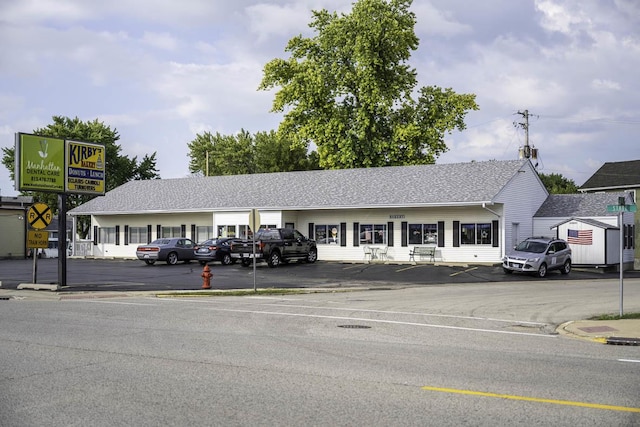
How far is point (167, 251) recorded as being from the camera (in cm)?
3988

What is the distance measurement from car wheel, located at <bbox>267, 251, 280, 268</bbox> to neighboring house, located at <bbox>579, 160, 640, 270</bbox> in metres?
26.1

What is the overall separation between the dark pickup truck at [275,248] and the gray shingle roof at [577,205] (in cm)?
1425

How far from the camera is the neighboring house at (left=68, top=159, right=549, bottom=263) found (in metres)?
37.6

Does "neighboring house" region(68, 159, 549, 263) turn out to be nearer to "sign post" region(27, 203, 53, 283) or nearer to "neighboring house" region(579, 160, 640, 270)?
"neighboring house" region(579, 160, 640, 270)

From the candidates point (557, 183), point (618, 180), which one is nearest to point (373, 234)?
point (618, 180)

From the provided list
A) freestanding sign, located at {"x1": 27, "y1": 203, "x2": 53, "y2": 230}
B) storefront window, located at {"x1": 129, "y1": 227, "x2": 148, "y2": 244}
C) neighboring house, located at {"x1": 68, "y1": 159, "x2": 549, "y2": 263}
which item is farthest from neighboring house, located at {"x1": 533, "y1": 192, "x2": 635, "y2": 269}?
storefront window, located at {"x1": 129, "y1": 227, "x2": 148, "y2": 244}

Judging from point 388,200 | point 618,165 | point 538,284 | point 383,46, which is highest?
point 383,46

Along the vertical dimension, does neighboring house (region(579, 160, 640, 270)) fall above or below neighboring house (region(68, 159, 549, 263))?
above

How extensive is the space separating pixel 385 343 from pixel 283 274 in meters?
20.7

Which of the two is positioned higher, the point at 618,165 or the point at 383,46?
the point at 383,46

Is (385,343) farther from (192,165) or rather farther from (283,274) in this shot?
(192,165)

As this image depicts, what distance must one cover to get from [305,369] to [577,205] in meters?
35.2

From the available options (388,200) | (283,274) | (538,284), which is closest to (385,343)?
(538,284)

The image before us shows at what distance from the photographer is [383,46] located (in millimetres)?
49844
